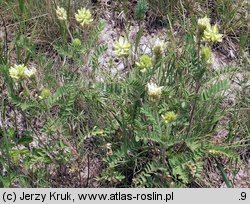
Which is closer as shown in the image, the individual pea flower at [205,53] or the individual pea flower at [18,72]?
the individual pea flower at [205,53]

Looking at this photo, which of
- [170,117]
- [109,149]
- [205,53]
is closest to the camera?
[205,53]

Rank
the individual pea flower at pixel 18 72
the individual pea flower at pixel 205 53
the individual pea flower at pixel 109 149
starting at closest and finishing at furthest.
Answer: the individual pea flower at pixel 205 53, the individual pea flower at pixel 18 72, the individual pea flower at pixel 109 149

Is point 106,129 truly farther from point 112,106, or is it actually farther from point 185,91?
point 185,91

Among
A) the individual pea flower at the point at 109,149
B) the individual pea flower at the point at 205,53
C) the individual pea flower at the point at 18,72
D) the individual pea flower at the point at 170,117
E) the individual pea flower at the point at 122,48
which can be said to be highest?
the individual pea flower at the point at 205,53

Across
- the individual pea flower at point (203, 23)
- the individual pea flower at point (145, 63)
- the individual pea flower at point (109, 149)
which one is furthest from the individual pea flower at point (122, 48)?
the individual pea flower at point (109, 149)

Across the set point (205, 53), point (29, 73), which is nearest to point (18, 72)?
point (29, 73)

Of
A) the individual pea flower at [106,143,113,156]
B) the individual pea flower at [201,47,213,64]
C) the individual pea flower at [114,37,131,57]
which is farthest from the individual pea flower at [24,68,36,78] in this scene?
the individual pea flower at [201,47,213,64]

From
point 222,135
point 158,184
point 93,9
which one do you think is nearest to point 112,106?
point 158,184

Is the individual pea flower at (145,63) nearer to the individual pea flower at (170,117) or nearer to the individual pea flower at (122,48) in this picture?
the individual pea flower at (122,48)

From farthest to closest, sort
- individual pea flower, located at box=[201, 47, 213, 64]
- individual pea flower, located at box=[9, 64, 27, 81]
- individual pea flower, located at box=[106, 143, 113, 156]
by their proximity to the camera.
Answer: individual pea flower, located at box=[106, 143, 113, 156] < individual pea flower, located at box=[9, 64, 27, 81] < individual pea flower, located at box=[201, 47, 213, 64]

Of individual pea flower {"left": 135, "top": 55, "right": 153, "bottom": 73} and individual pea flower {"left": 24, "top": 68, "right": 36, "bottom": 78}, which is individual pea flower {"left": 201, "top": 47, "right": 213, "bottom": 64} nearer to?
individual pea flower {"left": 135, "top": 55, "right": 153, "bottom": 73}

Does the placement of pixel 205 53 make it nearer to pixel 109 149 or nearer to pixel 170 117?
pixel 170 117

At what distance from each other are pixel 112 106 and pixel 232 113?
0.54 m

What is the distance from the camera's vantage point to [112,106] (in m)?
1.85
